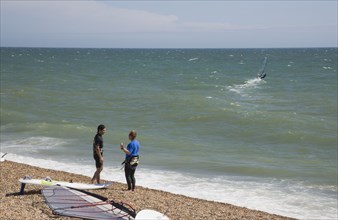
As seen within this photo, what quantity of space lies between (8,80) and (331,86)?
35085 mm

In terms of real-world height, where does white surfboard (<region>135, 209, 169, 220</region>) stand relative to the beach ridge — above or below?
above

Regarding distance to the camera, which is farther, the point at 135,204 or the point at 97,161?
the point at 97,161

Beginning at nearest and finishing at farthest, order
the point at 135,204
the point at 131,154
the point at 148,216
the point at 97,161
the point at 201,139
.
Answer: the point at 148,216 < the point at 135,204 < the point at 131,154 < the point at 97,161 < the point at 201,139

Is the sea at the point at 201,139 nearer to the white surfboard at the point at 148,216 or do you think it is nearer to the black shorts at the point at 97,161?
the black shorts at the point at 97,161

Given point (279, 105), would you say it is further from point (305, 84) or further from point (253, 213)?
point (253, 213)

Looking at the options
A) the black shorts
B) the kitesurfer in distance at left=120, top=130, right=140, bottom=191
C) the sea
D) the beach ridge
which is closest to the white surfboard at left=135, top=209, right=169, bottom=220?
the beach ridge

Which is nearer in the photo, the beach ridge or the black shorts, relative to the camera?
the beach ridge

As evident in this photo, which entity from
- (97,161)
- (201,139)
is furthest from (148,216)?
(201,139)

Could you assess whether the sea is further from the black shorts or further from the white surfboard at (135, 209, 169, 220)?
the white surfboard at (135, 209, 169, 220)

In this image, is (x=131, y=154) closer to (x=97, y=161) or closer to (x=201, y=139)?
(x=97, y=161)

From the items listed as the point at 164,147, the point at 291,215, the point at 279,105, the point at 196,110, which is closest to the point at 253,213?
the point at 291,215

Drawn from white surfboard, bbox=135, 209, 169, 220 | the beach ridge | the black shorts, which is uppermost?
the black shorts

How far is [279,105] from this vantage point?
37.2 meters

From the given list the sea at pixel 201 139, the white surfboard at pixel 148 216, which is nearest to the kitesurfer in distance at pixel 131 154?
the white surfboard at pixel 148 216
